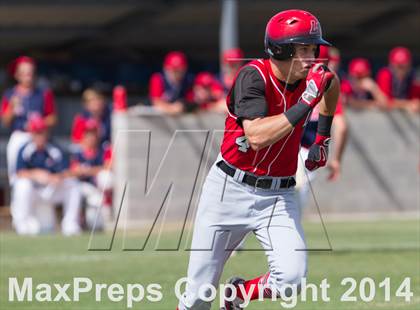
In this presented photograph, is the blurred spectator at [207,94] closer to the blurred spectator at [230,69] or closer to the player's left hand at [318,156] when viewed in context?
the blurred spectator at [230,69]

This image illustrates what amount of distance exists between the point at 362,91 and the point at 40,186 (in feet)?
17.3

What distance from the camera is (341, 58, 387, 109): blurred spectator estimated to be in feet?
57.3

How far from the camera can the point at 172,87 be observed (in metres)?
16.4

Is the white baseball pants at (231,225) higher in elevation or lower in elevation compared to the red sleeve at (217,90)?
higher

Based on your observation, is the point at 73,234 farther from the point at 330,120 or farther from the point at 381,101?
the point at 330,120

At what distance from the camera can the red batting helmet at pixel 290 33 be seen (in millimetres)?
6734

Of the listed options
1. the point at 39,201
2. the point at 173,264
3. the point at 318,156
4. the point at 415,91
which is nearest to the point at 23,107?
the point at 39,201

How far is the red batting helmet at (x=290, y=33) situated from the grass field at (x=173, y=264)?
7.13ft

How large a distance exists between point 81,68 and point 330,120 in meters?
19.2

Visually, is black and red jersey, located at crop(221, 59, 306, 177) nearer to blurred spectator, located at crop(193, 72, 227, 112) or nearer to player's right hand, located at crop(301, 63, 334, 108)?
player's right hand, located at crop(301, 63, 334, 108)

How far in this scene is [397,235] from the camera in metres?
14.0

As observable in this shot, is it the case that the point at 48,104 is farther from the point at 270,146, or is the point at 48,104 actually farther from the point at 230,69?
the point at 270,146

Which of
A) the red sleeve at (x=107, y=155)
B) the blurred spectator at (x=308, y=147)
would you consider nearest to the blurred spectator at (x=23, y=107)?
the red sleeve at (x=107, y=155)

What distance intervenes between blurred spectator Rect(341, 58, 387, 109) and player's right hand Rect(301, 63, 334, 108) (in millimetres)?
10742
